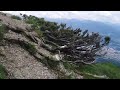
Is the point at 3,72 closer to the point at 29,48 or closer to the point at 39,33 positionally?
the point at 29,48

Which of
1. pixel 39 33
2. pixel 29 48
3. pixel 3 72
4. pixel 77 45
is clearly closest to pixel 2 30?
pixel 29 48

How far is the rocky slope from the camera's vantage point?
12788 millimetres

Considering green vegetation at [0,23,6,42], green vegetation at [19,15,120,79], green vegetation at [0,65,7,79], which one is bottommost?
green vegetation at [19,15,120,79]

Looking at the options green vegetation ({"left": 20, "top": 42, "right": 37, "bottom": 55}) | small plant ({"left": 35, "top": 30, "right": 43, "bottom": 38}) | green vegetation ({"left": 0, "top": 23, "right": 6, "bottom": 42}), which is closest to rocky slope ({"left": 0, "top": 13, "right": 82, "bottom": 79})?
green vegetation ({"left": 20, "top": 42, "right": 37, "bottom": 55})

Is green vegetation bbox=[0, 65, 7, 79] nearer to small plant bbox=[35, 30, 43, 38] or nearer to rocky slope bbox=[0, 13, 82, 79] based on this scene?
rocky slope bbox=[0, 13, 82, 79]

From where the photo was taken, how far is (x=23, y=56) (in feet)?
46.7

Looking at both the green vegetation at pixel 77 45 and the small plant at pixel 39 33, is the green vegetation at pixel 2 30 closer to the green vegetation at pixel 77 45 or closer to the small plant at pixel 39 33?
the green vegetation at pixel 77 45

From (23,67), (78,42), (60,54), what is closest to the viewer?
(23,67)
